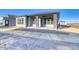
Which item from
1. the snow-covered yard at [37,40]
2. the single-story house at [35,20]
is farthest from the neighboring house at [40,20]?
the snow-covered yard at [37,40]

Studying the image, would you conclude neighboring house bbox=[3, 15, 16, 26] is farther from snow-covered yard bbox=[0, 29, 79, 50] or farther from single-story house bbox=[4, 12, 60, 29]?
snow-covered yard bbox=[0, 29, 79, 50]

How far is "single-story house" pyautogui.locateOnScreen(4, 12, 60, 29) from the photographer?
2805mm

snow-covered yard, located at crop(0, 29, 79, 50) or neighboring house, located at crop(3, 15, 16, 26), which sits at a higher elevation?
neighboring house, located at crop(3, 15, 16, 26)

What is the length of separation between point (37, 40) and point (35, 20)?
15.3 inches

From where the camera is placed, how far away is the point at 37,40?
2.74 metres

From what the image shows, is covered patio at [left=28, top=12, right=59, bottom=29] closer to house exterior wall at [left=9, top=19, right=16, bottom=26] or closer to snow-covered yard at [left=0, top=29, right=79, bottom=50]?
snow-covered yard at [left=0, top=29, right=79, bottom=50]

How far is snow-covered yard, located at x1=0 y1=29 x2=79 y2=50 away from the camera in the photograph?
2691 millimetres

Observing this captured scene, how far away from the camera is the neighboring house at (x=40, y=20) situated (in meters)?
2.80

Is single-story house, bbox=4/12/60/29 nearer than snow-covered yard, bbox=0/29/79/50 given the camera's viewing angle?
No

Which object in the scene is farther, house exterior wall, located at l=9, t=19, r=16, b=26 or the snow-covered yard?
house exterior wall, located at l=9, t=19, r=16, b=26

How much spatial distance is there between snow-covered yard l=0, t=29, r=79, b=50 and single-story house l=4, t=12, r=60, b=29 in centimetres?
14

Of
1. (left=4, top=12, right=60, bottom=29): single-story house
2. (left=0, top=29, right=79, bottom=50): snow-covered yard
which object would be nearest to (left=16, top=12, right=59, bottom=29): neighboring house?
(left=4, top=12, right=60, bottom=29): single-story house

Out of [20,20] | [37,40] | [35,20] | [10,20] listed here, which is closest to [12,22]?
[10,20]
